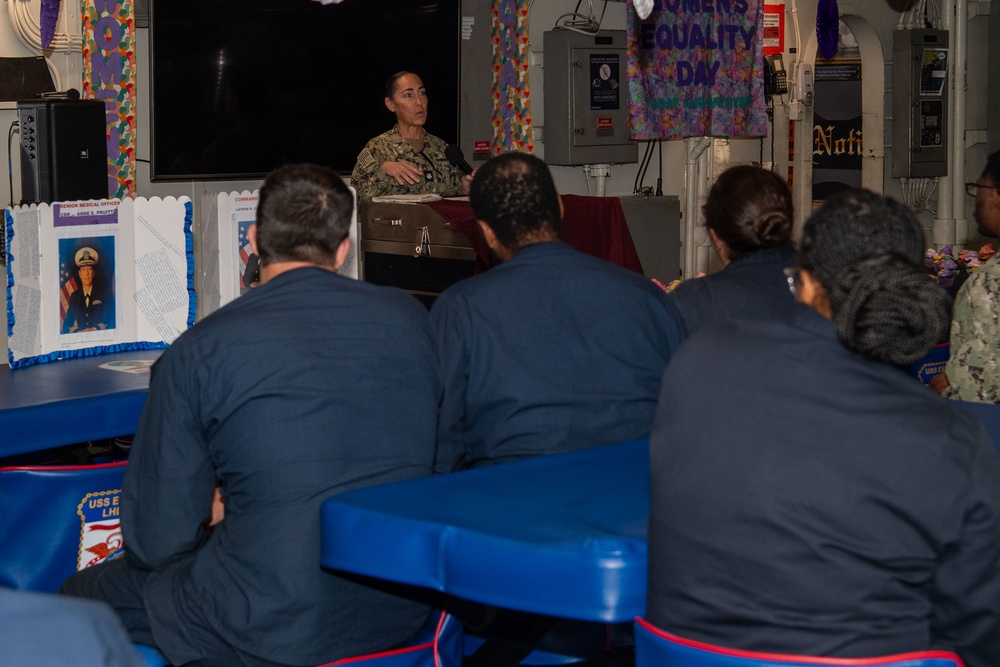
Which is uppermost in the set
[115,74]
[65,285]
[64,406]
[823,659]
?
[115,74]

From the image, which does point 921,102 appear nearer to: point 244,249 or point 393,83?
point 393,83

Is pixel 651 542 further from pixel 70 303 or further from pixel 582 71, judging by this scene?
pixel 582 71

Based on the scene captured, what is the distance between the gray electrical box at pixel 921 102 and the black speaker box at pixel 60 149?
6118mm

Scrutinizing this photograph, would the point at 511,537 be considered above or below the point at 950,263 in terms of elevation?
below

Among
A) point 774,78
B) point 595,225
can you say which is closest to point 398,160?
point 595,225

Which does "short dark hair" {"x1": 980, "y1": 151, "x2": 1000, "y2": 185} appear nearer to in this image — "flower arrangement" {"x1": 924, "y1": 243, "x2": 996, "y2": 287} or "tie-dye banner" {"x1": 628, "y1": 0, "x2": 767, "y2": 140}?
"flower arrangement" {"x1": 924, "y1": 243, "x2": 996, "y2": 287}

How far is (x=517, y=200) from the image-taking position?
9.33ft

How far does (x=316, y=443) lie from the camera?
2133 millimetres

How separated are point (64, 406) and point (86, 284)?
0.76 metres

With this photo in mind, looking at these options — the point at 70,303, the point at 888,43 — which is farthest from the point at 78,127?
the point at 888,43

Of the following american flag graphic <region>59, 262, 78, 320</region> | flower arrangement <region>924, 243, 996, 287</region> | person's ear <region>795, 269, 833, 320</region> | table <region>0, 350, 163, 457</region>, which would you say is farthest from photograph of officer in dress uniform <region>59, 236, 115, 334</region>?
flower arrangement <region>924, 243, 996, 287</region>

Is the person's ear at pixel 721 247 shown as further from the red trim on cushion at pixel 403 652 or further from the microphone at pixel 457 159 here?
the microphone at pixel 457 159

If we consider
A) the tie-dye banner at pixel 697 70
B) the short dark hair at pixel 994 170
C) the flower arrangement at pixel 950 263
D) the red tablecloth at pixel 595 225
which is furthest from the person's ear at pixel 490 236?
the tie-dye banner at pixel 697 70

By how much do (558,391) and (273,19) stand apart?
16.8 ft
